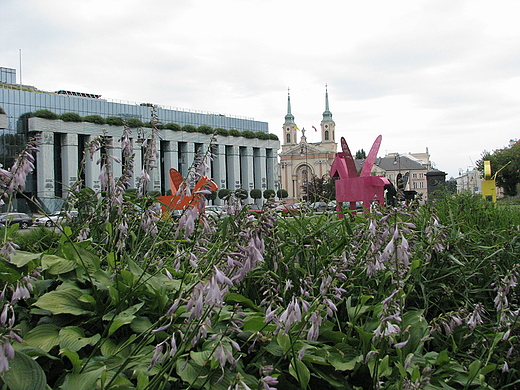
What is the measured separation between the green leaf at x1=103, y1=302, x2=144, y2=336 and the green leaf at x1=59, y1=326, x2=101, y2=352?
95 mm

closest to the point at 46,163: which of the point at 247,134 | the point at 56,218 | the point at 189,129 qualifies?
the point at 189,129

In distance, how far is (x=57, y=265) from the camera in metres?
2.56

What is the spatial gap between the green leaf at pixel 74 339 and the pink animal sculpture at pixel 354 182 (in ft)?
27.8

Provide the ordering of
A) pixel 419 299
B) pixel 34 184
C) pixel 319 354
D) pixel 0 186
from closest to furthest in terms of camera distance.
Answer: pixel 319 354
pixel 0 186
pixel 419 299
pixel 34 184

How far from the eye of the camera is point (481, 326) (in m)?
2.86

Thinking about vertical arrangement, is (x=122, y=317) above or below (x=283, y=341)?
above

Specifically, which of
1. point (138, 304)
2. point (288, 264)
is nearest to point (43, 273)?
point (138, 304)

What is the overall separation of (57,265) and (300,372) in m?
1.43

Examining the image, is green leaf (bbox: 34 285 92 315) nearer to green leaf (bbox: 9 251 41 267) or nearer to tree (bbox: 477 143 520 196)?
green leaf (bbox: 9 251 41 267)

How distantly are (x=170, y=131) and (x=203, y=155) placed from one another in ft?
213

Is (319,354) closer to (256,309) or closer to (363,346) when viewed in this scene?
A: (363,346)

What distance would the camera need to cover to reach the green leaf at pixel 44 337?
206cm

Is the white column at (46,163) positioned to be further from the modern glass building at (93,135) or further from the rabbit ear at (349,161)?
the rabbit ear at (349,161)

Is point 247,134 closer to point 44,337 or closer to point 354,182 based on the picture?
point 354,182
